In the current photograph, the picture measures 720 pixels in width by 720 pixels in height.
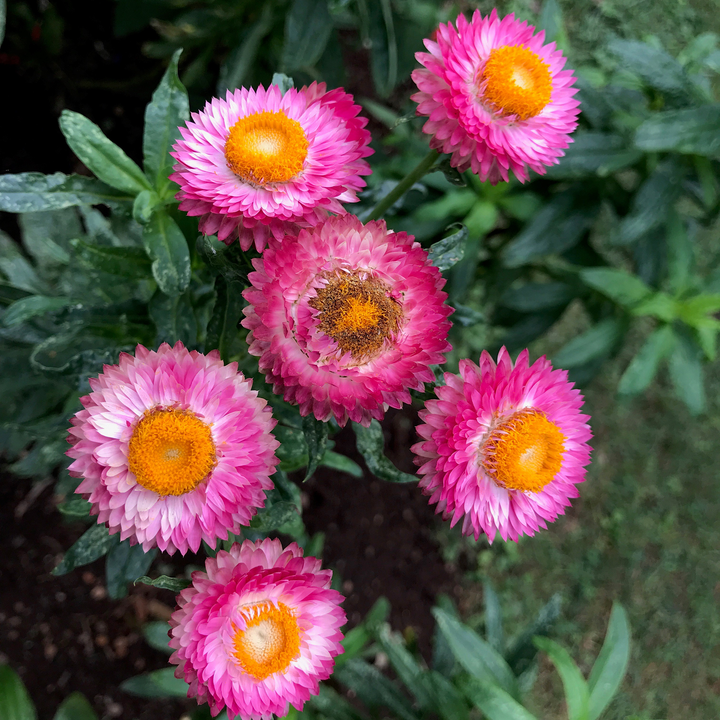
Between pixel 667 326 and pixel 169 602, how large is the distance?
1.89 metres

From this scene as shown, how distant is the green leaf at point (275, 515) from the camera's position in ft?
3.47

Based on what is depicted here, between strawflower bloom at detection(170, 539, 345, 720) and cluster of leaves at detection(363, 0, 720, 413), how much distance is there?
1065mm

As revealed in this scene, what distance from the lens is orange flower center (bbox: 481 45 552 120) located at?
3.28ft

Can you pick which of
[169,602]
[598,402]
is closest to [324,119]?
[169,602]

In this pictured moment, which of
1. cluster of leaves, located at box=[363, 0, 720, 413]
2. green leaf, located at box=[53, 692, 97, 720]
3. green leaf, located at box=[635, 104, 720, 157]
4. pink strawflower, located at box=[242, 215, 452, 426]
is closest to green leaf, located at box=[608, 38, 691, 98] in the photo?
cluster of leaves, located at box=[363, 0, 720, 413]

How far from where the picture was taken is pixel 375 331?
2.89ft

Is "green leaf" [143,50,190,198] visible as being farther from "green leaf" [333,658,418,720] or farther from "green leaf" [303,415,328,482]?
"green leaf" [333,658,418,720]

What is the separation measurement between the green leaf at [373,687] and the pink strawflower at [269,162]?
1.31 meters

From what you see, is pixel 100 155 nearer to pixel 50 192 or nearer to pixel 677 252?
pixel 50 192

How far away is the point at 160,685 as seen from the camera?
1.50m

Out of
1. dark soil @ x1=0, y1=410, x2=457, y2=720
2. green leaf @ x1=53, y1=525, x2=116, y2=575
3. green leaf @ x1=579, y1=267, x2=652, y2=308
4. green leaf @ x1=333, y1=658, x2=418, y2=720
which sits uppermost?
green leaf @ x1=579, y1=267, x2=652, y2=308

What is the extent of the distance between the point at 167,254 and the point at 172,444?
37 cm

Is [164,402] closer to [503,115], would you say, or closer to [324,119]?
[324,119]

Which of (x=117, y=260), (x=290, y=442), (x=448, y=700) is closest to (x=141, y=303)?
(x=117, y=260)
